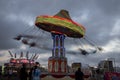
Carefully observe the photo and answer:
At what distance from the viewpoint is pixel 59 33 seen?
6150 centimetres

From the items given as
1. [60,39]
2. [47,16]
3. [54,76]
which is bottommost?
[54,76]

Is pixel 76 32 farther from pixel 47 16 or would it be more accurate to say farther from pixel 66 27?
pixel 47 16

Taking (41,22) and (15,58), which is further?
(15,58)

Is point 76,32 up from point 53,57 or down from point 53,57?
up

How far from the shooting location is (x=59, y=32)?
61.4 m

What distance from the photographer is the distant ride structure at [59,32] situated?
59.0 m

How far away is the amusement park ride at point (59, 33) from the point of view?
59.0 metres

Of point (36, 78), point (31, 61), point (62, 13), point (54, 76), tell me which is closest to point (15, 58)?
point (31, 61)

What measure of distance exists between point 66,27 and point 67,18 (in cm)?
460

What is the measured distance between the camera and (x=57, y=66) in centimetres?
6191

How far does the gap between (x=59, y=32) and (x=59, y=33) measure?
25cm

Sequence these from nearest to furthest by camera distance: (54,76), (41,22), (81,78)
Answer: (81,78) → (54,76) → (41,22)

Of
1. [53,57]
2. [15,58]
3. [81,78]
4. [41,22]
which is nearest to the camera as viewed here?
[81,78]

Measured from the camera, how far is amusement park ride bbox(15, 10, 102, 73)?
59.0m
